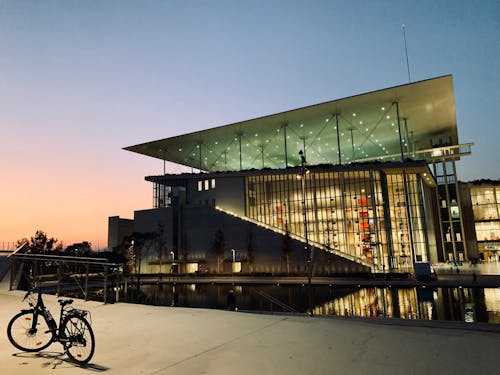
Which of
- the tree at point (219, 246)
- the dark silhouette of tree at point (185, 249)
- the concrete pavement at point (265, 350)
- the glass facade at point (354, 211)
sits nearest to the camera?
the concrete pavement at point (265, 350)

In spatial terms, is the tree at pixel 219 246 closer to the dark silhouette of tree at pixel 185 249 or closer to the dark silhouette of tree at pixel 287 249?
the dark silhouette of tree at pixel 185 249

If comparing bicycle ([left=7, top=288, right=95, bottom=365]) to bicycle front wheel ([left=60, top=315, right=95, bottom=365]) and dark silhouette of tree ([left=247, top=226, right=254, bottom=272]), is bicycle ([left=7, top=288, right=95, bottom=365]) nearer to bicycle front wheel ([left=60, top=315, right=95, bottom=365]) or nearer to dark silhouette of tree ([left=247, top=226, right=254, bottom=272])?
bicycle front wheel ([left=60, top=315, right=95, bottom=365])

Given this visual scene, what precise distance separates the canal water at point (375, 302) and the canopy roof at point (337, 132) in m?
25.8

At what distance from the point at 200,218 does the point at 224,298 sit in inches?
1101

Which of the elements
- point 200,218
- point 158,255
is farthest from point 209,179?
point 158,255

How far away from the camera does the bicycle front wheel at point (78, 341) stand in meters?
5.26

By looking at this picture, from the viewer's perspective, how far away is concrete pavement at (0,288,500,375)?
4.99 meters

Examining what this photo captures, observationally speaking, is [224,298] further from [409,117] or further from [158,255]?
[409,117]

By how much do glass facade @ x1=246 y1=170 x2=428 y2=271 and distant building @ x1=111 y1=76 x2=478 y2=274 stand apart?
149mm

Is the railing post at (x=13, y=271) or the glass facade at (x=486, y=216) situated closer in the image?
the railing post at (x=13, y=271)

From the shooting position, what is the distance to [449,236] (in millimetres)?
61156

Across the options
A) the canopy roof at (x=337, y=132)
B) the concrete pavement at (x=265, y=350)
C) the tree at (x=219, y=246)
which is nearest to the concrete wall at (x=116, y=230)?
the canopy roof at (x=337, y=132)

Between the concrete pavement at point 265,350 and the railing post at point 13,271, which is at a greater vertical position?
the railing post at point 13,271

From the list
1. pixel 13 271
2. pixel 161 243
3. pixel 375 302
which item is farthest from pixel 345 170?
pixel 13 271
